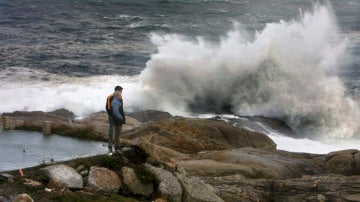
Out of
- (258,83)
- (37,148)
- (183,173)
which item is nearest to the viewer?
(183,173)

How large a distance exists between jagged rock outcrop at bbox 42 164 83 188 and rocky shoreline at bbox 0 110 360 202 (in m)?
0.02

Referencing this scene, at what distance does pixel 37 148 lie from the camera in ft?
45.6

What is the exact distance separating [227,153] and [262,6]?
57105 millimetres

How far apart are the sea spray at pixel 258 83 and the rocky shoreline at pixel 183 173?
10.4 m

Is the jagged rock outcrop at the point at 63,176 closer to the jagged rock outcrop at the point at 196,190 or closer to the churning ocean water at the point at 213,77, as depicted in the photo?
the jagged rock outcrop at the point at 196,190

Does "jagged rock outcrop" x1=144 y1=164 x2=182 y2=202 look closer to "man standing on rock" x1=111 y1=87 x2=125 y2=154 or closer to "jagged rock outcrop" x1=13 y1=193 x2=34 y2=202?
"man standing on rock" x1=111 y1=87 x2=125 y2=154

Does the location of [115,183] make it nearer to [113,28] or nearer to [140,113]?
[140,113]

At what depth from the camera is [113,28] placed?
50938 millimetres

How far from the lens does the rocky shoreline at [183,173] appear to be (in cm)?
1119

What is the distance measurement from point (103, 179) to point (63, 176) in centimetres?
78

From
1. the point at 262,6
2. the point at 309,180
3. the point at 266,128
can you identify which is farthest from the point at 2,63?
the point at 262,6

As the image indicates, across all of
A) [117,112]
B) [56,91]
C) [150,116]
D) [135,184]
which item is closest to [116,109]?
[117,112]

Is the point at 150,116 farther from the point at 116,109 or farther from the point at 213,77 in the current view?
the point at 116,109

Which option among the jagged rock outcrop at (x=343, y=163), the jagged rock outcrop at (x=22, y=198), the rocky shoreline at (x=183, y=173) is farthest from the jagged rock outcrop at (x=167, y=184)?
the jagged rock outcrop at (x=343, y=163)
